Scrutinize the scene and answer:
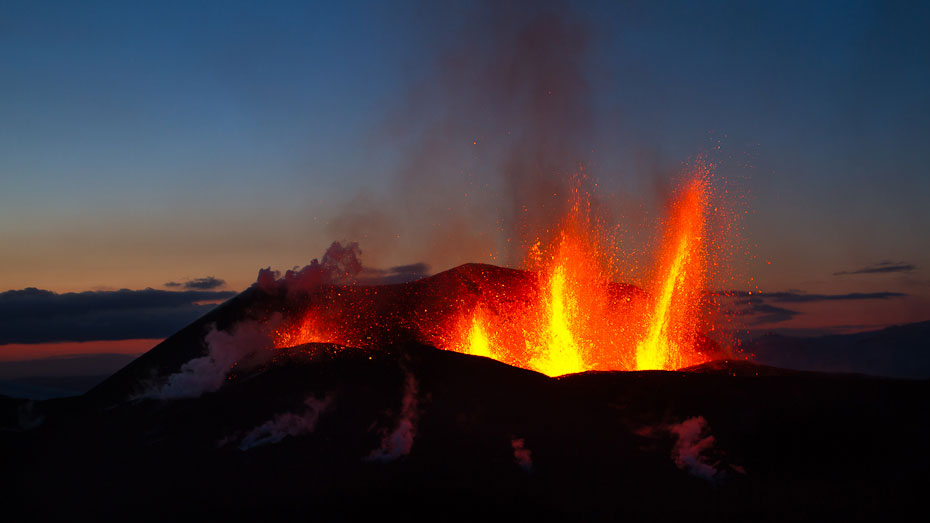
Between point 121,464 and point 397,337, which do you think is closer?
point 121,464

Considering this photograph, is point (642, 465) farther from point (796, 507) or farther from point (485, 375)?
point (485, 375)

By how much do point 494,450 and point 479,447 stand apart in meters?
0.75

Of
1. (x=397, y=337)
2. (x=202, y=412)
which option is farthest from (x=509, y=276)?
(x=202, y=412)

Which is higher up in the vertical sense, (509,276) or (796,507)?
(509,276)

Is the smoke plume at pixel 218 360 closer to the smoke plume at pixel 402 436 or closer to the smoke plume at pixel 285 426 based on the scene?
the smoke plume at pixel 285 426

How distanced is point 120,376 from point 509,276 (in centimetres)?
3365

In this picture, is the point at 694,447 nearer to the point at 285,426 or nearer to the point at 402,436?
the point at 402,436

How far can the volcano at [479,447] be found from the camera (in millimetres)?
33062

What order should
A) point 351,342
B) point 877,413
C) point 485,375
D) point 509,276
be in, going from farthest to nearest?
point 509,276 → point 351,342 → point 485,375 → point 877,413

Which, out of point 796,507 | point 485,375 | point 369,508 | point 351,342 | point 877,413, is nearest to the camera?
point 796,507

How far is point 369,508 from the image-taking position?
111ft

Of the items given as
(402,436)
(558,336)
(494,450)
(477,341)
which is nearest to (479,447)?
(494,450)

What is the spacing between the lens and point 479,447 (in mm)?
36312

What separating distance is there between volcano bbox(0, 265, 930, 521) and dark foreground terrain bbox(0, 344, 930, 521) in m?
0.09
